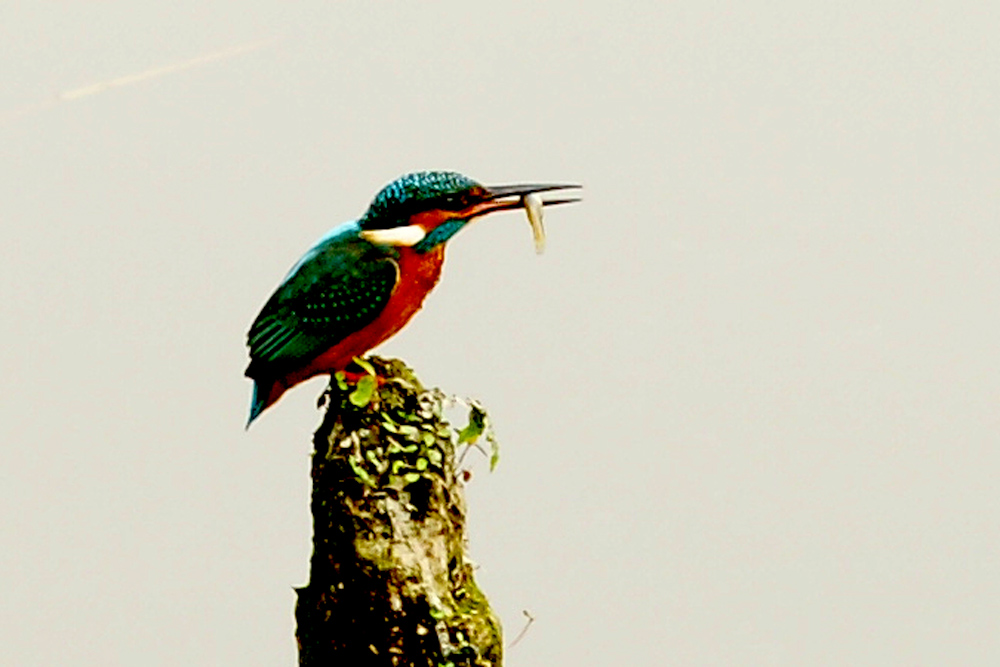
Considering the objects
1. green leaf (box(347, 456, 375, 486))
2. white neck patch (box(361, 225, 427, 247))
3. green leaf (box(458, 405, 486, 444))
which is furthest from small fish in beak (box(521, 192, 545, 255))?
green leaf (box(347, 456, 375, 486))

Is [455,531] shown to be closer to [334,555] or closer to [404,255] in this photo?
[334,555]

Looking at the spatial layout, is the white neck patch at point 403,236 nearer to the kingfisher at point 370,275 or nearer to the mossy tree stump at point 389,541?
the kingfisher at point 370,275

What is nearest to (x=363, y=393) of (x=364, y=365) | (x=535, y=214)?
(x=364, y=365)

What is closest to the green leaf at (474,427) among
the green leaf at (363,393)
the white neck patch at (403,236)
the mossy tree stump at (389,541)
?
the mossy tree stump at (389,541)

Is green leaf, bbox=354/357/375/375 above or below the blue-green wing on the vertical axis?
below

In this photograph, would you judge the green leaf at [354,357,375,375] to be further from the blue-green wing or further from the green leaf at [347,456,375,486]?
the green leaf at [347,456,375,486]

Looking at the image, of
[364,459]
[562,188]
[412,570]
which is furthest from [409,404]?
[562,188]

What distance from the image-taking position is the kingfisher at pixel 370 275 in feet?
7.13

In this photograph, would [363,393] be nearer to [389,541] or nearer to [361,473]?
[361,473]

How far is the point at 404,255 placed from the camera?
2188mm

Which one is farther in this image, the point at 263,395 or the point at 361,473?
the point at 263,395

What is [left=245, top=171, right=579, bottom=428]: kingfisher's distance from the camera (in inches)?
85.6

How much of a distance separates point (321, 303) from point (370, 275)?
0.09 metres

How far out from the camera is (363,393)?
2152 millimetres
